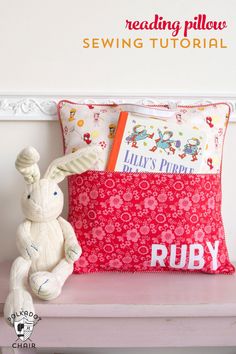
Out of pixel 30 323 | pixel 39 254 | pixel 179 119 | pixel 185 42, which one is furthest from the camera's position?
pixel 185 42

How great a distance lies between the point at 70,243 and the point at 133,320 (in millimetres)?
220

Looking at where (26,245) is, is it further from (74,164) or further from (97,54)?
(97,54)

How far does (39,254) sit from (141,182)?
285 mm

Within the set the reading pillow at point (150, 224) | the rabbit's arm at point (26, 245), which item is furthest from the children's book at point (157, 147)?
the rabbit's arm at point (26, 245)

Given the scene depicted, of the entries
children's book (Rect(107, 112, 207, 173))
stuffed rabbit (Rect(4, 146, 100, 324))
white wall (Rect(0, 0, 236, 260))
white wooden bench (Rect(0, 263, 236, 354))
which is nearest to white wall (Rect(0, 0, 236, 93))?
white wall (Rect(0, 0, 236, 260))

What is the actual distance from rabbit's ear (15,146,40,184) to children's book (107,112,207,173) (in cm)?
18

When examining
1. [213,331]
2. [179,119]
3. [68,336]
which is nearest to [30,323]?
[68,336]

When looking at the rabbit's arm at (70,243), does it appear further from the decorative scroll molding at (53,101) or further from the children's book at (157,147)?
the decorative scroll molding at (53,101)

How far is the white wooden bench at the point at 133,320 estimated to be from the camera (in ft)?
2.82

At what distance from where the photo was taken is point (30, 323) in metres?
0.84

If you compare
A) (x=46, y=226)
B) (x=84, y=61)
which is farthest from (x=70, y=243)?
(x=84, y=61)

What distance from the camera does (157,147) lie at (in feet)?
3.46

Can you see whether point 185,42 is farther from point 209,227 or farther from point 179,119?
point 209,227

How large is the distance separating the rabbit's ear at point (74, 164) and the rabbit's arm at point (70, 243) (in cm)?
11
